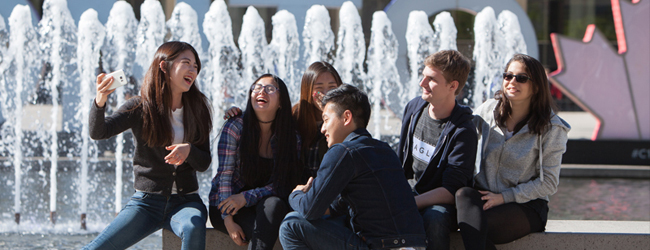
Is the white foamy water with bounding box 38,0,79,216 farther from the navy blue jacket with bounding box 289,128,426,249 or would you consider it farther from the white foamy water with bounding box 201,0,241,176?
the navy blue jacket with bounding box 289,128,426,249

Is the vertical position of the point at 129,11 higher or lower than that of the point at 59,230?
higher

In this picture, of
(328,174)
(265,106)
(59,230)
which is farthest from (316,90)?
(59,230)

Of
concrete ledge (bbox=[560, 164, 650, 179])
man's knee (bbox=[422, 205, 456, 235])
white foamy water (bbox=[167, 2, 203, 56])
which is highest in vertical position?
white foamy water (bbox=[167, 2, 203, 56])

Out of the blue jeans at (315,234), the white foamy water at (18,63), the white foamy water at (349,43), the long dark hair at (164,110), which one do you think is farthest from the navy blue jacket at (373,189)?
the white foamy water at (349,43)

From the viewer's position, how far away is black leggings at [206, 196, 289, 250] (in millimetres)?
2648

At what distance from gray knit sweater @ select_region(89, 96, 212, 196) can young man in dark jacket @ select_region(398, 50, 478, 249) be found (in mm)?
1055

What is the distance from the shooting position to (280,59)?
363 inches

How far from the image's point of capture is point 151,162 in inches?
112

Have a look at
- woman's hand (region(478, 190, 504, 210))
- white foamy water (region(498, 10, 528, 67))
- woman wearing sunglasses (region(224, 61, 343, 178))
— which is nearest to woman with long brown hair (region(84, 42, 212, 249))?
woman wearing sunglasses (region(224, 61, 343, 178))

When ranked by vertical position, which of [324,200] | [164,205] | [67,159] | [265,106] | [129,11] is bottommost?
[67,159]

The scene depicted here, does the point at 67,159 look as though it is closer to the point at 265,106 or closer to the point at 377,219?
the point at 265,106

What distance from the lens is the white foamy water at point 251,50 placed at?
897cm

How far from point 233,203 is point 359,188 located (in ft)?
2.45

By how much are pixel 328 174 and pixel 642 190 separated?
5.78 meters
